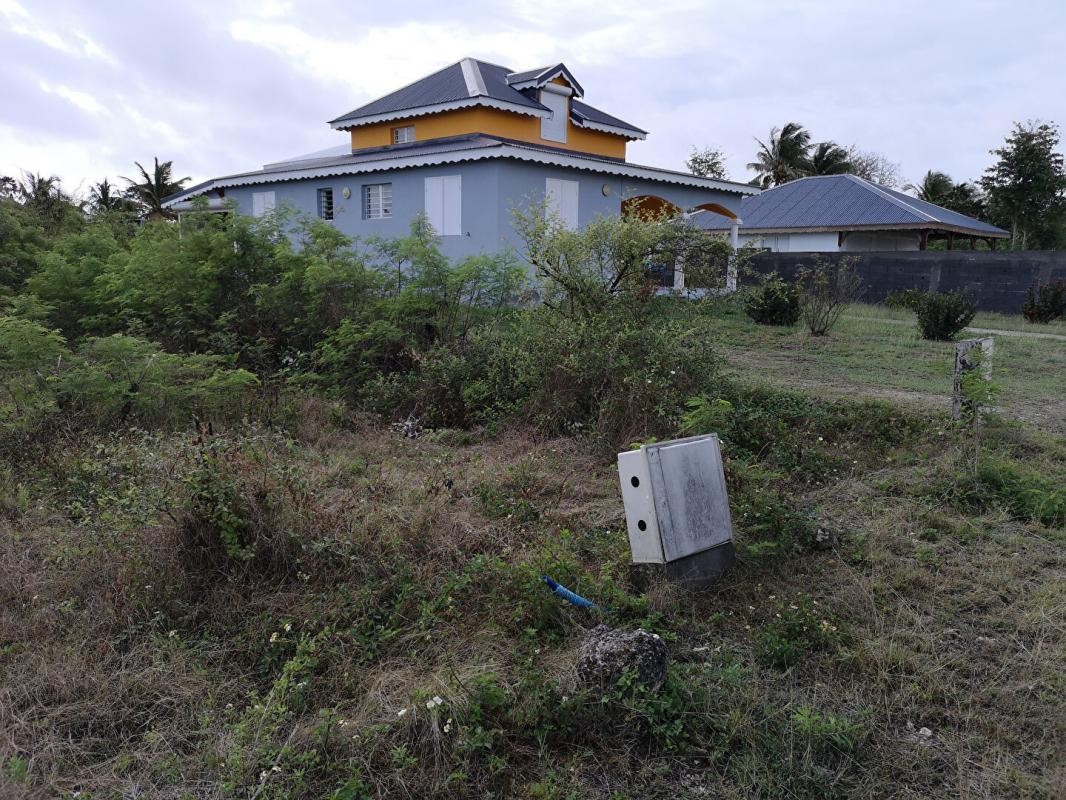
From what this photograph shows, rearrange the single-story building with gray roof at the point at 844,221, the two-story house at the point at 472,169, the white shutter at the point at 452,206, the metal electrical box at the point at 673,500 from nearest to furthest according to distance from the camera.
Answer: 1. the metal electrical box at the point at 673,500
2. the two-story house at the point at 472,169
3. the white shutter at the point at 452,206
4. the single-story building with gray roof at the point at 844,221

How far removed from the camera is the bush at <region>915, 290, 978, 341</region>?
1293 centimetres

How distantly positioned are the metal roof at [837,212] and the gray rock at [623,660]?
24.3 metres

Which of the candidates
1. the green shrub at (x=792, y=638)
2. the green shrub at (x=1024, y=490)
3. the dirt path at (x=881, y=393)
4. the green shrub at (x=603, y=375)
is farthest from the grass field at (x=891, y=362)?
the green shrub at (x=792, y=638)

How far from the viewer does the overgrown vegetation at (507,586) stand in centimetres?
284

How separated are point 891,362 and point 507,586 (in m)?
8.28

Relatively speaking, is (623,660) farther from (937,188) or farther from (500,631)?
(937,188)

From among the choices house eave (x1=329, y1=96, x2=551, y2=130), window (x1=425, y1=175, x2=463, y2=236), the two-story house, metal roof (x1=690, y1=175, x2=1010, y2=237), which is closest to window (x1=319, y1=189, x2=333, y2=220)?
the two-story house

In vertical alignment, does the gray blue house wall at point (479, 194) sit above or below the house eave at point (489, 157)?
below

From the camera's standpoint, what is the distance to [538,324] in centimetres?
741

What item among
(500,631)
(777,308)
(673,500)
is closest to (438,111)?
(777,308)

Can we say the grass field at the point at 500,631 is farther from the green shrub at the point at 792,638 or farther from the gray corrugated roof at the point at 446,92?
the gray corrugated roof at the point at 446,92

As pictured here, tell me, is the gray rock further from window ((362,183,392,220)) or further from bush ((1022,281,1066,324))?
bush ((1022,281,1066,324))

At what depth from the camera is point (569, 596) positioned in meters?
3.70

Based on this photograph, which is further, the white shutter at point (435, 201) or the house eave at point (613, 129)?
the house eave at point (613, 129)
